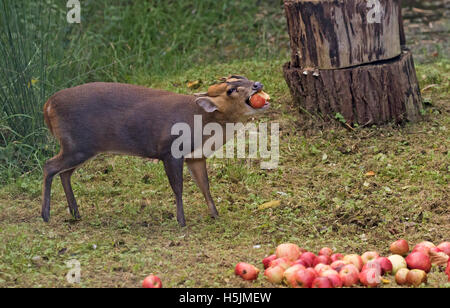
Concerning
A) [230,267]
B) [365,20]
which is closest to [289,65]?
[365,20]

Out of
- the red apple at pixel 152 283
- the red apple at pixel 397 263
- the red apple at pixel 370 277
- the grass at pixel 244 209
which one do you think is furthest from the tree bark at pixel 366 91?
the red apple at pixel 152 283

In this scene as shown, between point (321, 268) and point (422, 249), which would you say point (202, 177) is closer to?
point (321, 268)

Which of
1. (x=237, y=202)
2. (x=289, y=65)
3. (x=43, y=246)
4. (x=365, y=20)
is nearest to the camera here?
(x=43, y=246)

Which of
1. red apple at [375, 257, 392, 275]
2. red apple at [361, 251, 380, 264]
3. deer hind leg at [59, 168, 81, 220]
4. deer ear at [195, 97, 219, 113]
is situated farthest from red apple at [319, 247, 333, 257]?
deer hind leg at [59, 168, 81, 220]

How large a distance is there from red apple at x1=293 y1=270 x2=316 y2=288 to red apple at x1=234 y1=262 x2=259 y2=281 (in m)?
0.27

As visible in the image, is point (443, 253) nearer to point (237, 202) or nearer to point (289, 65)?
point (237, 202)

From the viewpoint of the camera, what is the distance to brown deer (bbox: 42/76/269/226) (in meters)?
4.90

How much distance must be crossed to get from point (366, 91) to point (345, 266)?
2.54 m

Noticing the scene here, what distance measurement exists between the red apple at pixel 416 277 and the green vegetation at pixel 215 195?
0.52ft

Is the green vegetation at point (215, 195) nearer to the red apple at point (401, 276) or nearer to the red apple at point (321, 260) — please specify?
the red apple at point (401, 276)

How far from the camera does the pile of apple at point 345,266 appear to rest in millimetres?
3971

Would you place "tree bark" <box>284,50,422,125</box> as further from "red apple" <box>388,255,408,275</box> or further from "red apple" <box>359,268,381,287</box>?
"red apple" <box>359,268,381,287</box>

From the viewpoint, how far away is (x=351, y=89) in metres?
6.27
